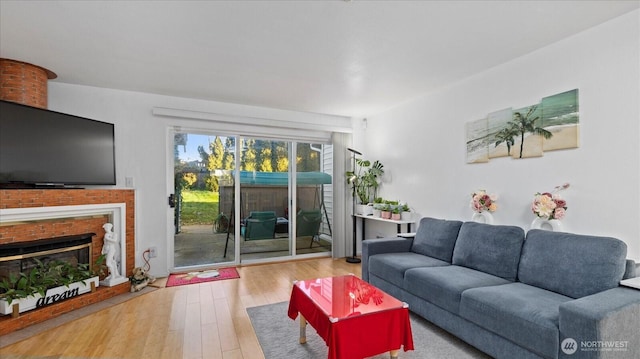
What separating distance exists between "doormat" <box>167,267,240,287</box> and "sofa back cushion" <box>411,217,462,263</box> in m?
2.37

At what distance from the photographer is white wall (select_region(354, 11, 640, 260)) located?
7.03 ft

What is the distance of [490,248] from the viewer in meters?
2.63

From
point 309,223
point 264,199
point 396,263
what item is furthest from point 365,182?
point 396,263

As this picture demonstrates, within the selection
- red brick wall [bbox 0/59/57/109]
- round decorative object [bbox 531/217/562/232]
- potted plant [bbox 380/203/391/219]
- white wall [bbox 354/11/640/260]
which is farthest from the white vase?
red brick wall [bbox 0/59/57/109]

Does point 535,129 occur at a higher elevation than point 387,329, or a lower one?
higher

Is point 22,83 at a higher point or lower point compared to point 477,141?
higher

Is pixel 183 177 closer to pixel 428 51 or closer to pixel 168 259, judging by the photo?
pixel 168 259

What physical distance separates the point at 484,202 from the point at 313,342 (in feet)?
6.74

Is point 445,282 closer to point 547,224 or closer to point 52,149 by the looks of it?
point 547,224

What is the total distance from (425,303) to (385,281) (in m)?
0.56

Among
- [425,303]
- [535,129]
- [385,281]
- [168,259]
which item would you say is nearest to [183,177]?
[168,259]

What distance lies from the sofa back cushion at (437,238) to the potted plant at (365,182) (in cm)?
136

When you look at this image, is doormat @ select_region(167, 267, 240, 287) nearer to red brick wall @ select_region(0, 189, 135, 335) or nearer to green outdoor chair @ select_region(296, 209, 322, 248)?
red brick wall @ select_region(0, 189, 135, 335)

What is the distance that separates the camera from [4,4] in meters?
2.00
